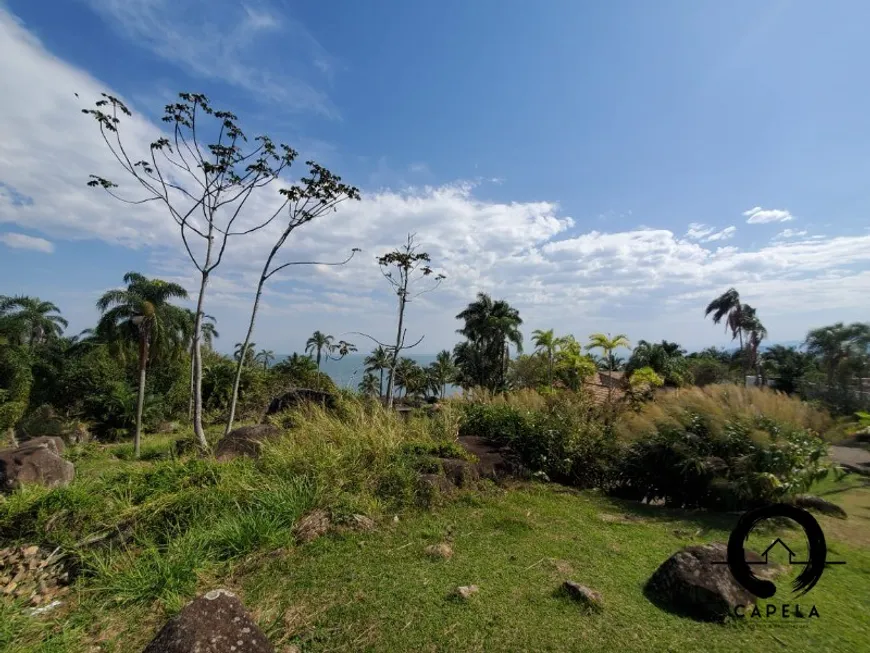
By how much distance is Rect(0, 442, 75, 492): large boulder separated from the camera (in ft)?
21.5

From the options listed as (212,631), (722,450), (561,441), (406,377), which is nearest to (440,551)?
(212,631)

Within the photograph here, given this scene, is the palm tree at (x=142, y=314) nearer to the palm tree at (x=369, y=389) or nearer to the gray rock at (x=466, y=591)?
the palm tree at (x=369, y=389)

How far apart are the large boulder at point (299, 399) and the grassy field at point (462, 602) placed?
555cm

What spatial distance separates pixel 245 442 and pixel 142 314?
13347 mm

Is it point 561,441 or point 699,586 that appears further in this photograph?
point 561,441

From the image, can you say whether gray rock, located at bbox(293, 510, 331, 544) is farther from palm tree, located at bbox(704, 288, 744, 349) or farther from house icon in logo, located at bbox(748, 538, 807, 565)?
palm tree, located at bbox(704, 288, 744, 349)

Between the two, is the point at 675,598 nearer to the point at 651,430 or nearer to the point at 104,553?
the point at 651,430

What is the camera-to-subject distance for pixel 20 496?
428 centimetres

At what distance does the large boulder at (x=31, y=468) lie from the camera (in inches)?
257

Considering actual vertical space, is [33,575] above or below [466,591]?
below

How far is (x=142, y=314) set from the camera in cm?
1658

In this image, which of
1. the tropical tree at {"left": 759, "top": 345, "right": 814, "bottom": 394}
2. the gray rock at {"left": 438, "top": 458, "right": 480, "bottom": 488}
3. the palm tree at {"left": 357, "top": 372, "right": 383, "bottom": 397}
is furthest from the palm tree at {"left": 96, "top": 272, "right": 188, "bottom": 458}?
the tropical tree at {"left": 759, "top": 345, "right": 814, "bottom": 394}

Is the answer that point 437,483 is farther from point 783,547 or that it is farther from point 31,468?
point 31,468

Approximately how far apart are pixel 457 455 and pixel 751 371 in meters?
37.2
